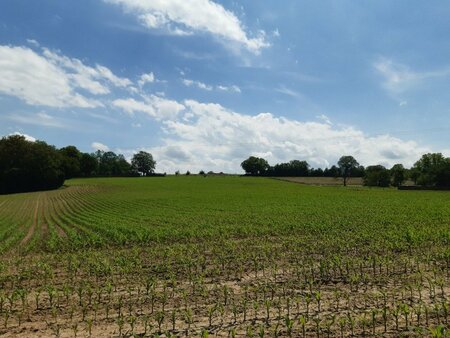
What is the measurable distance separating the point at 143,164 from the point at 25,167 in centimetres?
9147

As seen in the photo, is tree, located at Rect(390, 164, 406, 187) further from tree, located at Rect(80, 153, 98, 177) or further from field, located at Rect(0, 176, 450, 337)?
field, located at Rect(0, 176, 450, 337)

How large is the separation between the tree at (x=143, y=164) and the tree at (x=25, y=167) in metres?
86.3

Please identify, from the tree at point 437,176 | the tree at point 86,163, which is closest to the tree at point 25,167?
the tree at point 86,163

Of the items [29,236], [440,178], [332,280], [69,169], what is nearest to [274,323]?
[332,280]

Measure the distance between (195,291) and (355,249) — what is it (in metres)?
10.3

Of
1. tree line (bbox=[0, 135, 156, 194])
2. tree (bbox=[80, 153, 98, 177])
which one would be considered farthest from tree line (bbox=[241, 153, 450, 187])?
tree line (bbox=[0, 135, 156, 194])

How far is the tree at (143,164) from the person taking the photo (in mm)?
182375

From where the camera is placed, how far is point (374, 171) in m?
127

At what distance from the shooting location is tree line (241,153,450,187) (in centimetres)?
11431

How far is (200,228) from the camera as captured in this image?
2983 cm

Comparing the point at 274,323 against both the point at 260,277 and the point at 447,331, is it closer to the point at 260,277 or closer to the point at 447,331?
the point at 447,331

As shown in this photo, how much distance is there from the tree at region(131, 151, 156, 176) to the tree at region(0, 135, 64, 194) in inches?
3399

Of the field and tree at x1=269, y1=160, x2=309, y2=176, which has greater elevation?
tree at x1=269, y1=160, x2=309, y2=176

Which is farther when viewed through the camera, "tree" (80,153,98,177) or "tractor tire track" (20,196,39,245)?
"tree" (80,153,98,177)
